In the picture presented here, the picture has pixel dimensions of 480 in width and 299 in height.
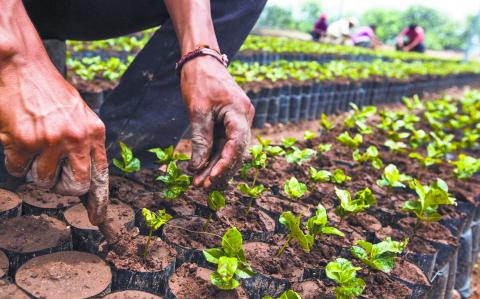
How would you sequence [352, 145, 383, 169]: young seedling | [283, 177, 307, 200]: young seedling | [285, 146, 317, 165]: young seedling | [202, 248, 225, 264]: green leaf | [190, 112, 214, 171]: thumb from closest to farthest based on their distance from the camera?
1. [202, 248, 225, 264]: green leaf
2. [190, 112, 214, 171]: thumb
3. [283, 177, 307, 200]: young seedling
4. [285, 146, 317, 165]: young seedling
5. [352, 145, 383, 169]: young seedling

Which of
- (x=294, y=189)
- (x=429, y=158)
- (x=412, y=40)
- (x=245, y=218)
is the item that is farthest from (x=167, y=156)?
(x=412, y=40)

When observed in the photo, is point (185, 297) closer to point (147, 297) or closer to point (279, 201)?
point (147, 297)

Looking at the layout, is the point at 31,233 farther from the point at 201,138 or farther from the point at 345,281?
the point at 345,281

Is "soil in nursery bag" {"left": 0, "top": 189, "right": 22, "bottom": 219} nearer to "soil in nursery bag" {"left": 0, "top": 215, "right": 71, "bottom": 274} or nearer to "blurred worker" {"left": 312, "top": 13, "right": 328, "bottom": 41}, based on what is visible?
"soil in nursery bag" {"left": 0, "top": 215, "right": 71, "bottom": 274}

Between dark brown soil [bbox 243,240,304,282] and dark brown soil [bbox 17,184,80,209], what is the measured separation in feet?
2.25

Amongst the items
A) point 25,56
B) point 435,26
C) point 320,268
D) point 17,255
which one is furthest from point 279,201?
point 435,26

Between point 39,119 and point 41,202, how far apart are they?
776 mm

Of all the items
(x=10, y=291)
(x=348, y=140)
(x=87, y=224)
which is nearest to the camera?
(x=10, y=291)

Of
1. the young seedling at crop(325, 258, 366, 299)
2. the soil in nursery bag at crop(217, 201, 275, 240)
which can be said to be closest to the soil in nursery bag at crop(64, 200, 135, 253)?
the soil in nursery bag at crop(217, 201, 275, 240)

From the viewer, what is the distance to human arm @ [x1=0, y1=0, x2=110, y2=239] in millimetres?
1020

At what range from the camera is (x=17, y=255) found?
1357 millimetres

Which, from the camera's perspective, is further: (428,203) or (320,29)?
(320,29)

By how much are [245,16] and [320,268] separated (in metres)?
1.16

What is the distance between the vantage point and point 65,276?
4.28 feet
